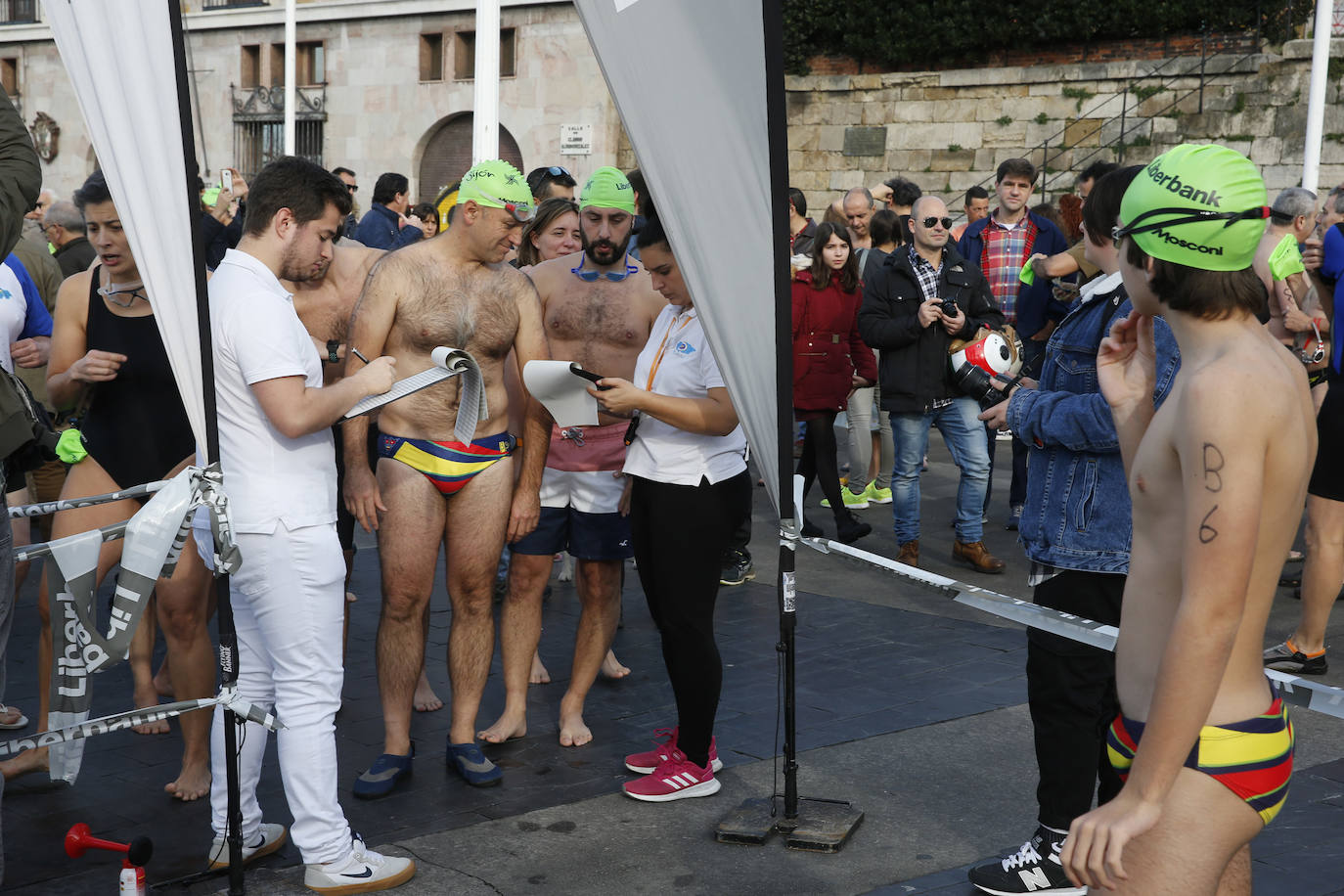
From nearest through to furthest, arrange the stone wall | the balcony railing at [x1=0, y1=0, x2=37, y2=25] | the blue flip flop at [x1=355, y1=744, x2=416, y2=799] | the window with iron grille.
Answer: the blue flip flop at [x1=355, y1=744, x2=416, y2=799] < the stone wall < the window with iron grille < the balcony railing at [x1=0, y1=0, x2=37, y2=25]

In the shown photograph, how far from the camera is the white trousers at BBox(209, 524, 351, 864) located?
3.69 metres

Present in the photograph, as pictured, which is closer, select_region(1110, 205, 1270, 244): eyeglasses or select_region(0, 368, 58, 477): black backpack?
select_region(1110, 205, 1270, 244): eyeglasses

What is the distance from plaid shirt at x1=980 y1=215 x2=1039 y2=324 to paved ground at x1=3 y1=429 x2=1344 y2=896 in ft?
13.1

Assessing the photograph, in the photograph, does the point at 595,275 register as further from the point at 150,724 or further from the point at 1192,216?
the point at 1192,216

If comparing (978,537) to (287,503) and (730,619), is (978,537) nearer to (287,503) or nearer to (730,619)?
(730,619)

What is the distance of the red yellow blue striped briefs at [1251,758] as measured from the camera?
2234 mm

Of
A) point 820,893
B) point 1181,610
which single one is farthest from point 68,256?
point 1181,610

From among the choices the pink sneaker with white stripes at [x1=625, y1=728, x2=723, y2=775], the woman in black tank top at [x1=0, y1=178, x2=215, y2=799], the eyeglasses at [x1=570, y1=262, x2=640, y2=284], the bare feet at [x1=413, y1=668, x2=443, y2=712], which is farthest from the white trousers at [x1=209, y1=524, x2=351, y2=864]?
the eyeglasses at [x1=570, y1=262, x2=640, y2=284]

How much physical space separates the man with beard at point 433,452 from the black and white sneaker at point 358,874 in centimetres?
74

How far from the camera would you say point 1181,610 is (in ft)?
6.98

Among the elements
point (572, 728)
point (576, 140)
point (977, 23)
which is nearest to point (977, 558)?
point (572, 728)

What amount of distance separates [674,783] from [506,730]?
0.89m

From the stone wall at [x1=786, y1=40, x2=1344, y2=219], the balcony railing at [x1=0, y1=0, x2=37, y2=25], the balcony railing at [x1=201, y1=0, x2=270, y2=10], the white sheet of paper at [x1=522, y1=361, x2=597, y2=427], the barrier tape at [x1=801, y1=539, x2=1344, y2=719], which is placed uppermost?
the balcony railing at [x1=0, y1=0, x2=37, y2=25]

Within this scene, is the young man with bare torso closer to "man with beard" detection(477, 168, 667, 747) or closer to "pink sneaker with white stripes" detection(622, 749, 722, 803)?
"pink sneaker with white stripes" detection(622, 749, 722, 803)
